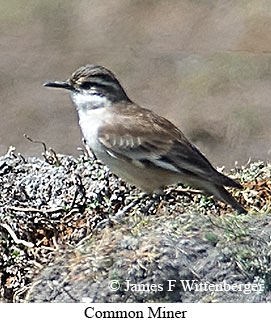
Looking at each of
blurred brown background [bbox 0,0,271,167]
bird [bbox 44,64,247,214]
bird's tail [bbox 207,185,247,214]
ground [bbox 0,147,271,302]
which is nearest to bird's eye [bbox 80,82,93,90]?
bird [bbox 44,64,247,214]

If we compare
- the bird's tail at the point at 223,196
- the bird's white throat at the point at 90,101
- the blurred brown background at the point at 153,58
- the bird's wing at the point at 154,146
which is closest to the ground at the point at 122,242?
the bird's tail at the point at 223,196

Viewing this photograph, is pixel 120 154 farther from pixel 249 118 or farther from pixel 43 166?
pixel 249 118

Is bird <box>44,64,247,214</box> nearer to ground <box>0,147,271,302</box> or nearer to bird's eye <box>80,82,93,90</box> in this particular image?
bird's eye <box>80,82,93,90</box>

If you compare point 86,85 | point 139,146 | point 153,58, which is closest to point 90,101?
point 86,85

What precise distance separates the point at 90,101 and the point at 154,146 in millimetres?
534

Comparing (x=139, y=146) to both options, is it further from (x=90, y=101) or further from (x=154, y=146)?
(x=90, y=101)

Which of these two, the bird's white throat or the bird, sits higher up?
the bird's white throat

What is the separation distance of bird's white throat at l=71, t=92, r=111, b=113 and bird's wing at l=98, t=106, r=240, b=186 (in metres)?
0.17

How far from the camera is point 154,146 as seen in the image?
7160 millimetres

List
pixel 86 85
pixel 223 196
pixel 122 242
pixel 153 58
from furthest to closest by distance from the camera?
pixel 153 58, pixel 86 85, pixel 223 196, pixel 122 242

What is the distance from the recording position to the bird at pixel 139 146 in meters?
7.06

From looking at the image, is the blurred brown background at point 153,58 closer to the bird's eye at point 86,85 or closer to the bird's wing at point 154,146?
the bird's eye at point 86,85

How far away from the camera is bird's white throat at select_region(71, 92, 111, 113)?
7.43 m

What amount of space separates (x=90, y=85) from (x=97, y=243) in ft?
4.08
